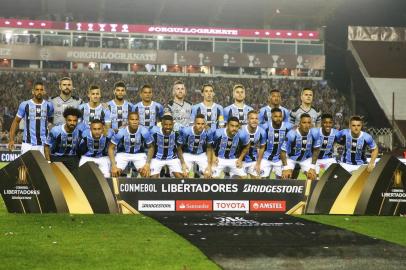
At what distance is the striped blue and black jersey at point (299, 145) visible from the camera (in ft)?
45.8

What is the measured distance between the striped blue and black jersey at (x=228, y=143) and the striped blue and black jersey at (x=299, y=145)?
3.07ft

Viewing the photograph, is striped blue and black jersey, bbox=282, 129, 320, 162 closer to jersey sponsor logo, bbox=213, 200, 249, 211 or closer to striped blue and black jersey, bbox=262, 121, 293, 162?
striped blue and black jersey, bbox=262, 121, 293, 162

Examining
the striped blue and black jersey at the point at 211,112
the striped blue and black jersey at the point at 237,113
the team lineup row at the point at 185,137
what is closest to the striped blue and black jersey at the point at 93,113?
the team lineup row at the point at 185,137

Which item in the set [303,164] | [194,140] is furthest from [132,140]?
[303,164]

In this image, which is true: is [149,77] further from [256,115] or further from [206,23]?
[256,115]

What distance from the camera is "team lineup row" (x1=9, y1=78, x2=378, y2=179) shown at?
43.0ft

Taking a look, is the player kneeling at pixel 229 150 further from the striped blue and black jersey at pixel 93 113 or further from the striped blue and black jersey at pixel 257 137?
the striped blue and black jersey at pixel 93 113

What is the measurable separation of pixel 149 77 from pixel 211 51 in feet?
20.3

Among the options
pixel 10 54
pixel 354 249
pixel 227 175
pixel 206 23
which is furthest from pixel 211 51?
pixel 354 249

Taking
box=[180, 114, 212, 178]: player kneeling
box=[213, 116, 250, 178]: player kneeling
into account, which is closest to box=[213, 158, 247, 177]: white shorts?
box=[213, 116, 250, 178]: player kneeling

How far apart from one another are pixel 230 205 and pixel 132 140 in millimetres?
2612

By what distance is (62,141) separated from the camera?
13.0 metres

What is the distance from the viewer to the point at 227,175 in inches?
576

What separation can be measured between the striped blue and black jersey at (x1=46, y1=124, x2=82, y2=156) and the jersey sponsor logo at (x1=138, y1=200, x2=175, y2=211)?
6.95 feet
